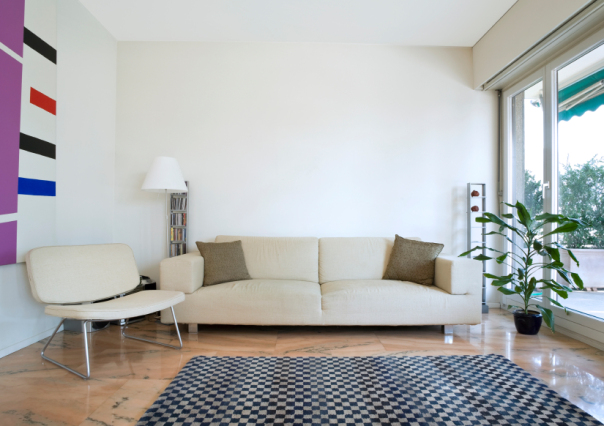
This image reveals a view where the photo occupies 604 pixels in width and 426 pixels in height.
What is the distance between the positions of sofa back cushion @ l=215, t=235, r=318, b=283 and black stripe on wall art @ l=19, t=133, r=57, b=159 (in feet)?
5.37

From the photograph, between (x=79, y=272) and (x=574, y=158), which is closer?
(x=79, y=272)

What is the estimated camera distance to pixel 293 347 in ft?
8.11

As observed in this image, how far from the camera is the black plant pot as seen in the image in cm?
269

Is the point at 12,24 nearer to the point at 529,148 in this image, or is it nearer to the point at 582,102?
the point at 582,102

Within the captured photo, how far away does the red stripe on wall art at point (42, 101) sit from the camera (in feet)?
8.25

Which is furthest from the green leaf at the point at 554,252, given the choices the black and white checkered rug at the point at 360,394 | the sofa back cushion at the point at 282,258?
the sofa back cushion at the point at 282,258

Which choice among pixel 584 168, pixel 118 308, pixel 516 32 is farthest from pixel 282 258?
pixel 516 32

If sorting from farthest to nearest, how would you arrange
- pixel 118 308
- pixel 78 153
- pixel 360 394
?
pixel 78 153 → pixel 118 308 → pixel 360 394

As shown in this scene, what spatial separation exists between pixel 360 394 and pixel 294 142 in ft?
8.49

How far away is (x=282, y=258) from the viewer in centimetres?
325

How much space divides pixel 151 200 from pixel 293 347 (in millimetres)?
2254

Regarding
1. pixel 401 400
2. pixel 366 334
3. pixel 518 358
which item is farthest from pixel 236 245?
pixel 518 358

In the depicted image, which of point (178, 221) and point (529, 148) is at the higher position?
point (529, 148)

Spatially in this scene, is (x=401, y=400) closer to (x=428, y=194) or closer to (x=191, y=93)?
(x=428, y=194)
